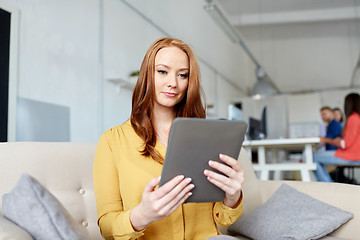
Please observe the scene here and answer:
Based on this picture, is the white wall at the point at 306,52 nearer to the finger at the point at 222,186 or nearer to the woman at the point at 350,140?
the woman at the point at 350,140

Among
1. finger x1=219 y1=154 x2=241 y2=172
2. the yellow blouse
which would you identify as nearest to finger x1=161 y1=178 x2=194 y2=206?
finger x1=219 y1=154 x2=241 y2=172

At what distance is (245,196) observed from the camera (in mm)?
1789

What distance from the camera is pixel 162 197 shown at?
87 centimetres

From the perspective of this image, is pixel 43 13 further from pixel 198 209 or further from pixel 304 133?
pixel 304 133

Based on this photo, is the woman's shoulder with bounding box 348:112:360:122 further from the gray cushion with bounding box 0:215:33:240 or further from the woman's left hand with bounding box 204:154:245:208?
the gray cushion with bounding box 0:215:33:240

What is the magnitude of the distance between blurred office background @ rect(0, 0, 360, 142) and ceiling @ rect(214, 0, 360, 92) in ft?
0.09

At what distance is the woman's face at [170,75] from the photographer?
1161mm

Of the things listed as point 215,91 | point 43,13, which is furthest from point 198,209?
point 215,91

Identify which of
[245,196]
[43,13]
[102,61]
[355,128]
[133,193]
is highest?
[43,13]

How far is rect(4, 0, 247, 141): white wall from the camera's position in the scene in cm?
278

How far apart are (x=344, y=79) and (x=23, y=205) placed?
36.4 ft

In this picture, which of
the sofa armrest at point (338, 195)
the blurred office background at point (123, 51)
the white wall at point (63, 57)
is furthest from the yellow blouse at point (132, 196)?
the white wall at point (63, 57)

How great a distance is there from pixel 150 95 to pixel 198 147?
36 cm

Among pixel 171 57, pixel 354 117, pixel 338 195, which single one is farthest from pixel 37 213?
pixel 354 117
